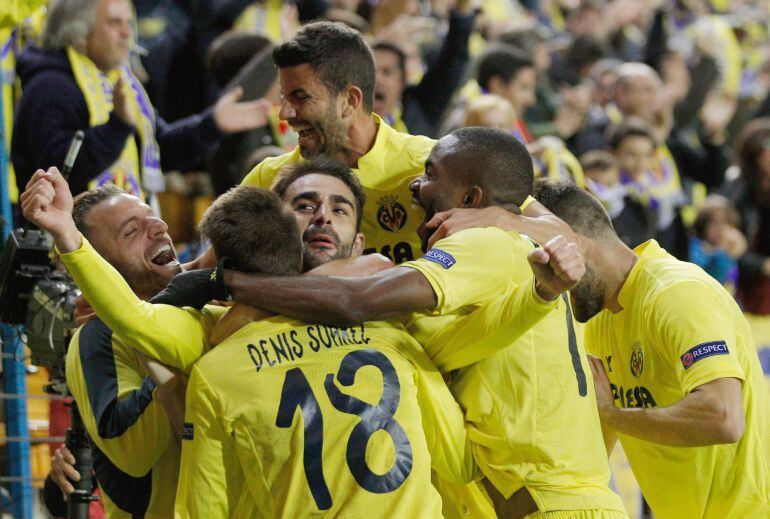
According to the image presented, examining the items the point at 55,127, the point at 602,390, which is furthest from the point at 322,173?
the point at 55,127

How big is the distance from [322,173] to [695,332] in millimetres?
1281

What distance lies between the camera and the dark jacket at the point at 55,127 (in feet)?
19.7

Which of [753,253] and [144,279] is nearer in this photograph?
[144,279]

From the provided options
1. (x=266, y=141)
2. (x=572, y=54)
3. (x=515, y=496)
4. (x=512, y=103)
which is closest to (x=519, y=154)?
(x=515, y=496)

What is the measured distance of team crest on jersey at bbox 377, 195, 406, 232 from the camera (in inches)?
189

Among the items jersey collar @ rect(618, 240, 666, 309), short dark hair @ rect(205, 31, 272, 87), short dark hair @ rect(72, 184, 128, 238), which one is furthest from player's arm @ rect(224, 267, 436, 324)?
short dark hair @ rect(205, 31, 272, 87)

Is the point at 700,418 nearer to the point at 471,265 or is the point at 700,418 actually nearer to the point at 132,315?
the point at 471,265

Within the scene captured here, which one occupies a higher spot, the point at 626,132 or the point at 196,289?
the point at 196,289

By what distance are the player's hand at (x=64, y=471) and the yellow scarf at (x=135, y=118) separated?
68.8 inches

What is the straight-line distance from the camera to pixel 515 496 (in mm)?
3912

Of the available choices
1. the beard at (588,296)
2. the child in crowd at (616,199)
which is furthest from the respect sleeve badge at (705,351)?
the child in crowd at (616,199)

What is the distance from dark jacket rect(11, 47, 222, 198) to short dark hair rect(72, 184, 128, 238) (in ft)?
4.98

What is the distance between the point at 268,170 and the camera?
494 centimetres

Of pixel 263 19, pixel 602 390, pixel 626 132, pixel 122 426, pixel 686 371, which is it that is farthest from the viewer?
pixel 626 132
